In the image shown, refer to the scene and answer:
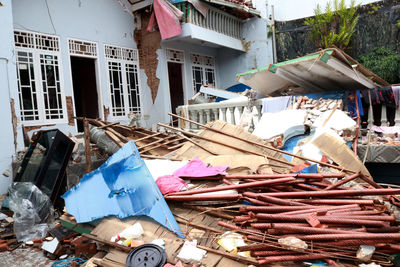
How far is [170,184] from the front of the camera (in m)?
3.38

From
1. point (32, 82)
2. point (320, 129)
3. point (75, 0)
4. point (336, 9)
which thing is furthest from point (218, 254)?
point (336, 9)

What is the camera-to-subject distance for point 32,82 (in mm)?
7633

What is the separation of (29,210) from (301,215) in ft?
13.1

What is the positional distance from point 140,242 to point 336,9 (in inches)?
447

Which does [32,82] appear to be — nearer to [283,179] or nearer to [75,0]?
A: [75,0]

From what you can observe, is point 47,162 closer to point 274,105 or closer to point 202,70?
point 274,105

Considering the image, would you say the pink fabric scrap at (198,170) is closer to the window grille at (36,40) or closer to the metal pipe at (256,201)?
the metal pipe at (256,201)

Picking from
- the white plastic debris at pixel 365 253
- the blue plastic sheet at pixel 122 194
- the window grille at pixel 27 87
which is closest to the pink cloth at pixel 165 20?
the window grille at pixel 27 87

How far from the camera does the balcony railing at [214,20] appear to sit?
399 inches

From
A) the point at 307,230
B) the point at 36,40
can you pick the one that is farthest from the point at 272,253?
the point at 36,40

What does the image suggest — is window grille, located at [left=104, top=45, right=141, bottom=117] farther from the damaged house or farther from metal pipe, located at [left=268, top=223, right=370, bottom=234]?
metal pipe, located at [left=268, top=223, right=370, bottom=234]

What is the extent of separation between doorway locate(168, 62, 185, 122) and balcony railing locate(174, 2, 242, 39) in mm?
1946

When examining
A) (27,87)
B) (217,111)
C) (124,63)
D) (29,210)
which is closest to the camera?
(29,210)

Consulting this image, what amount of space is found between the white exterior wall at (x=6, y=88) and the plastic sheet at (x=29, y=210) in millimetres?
1473
